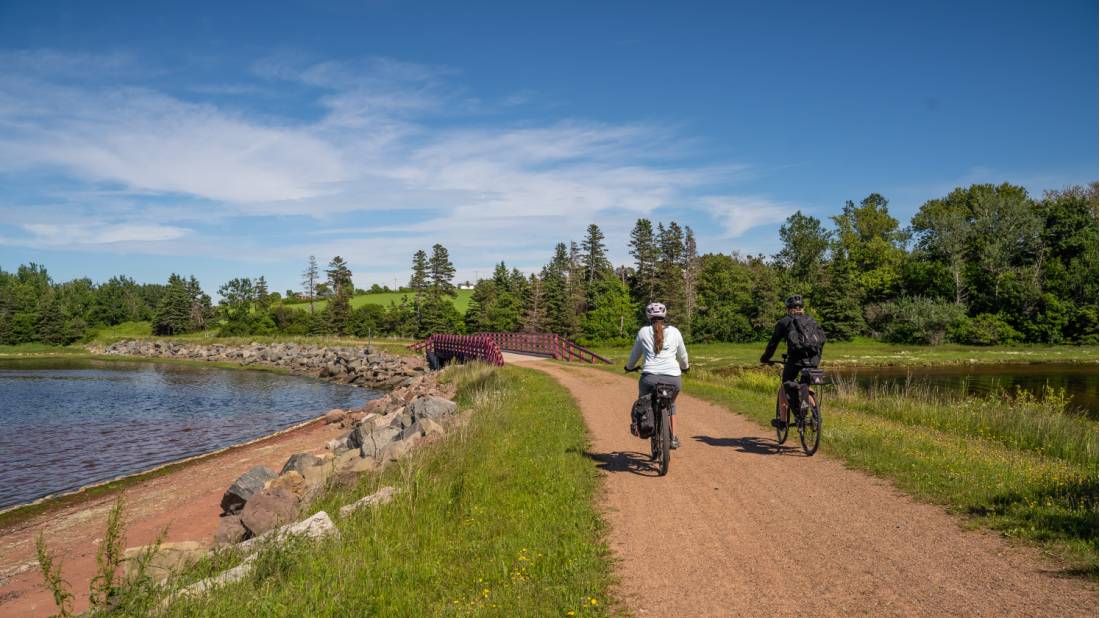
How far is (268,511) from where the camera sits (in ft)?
29.6

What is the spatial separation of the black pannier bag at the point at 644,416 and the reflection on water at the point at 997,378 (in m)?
18.6

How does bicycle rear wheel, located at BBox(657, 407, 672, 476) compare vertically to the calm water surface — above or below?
above

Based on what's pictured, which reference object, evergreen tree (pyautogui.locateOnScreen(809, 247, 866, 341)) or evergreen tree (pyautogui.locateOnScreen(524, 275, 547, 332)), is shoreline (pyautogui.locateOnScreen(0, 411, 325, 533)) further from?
evergreen tree (pyautogui.locateOnScreen(809, 247, 866, 341))

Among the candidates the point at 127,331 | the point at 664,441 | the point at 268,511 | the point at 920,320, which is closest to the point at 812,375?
the point at 664,441

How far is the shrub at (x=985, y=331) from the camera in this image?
2194 inches

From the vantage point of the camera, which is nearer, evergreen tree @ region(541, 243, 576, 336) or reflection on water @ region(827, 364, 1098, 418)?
reflection on water @ region(827, 364, 1098, 418)

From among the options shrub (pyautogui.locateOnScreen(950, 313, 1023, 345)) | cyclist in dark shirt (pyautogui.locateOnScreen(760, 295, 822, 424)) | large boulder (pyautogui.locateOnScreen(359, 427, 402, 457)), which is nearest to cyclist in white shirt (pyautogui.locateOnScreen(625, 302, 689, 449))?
cyclist in dark shirt (pyautogui.locateOnScreen(760, 295, 822, 424))

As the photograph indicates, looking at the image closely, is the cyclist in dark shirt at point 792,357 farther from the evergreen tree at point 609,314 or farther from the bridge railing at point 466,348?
the evergreen tree at point 609,314

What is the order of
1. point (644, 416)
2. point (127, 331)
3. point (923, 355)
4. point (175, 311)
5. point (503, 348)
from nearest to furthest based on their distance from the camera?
1. point (644, 416)
2. point (503, 348)
3. point (923, 355)
4. point (175, 311)
5. point (127, 331)

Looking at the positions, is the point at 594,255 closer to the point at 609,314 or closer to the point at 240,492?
the point at 609,314

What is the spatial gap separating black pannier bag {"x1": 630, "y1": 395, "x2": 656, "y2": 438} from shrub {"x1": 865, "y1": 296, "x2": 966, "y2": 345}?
58.0 meters

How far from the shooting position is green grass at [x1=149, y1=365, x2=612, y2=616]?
4.86m

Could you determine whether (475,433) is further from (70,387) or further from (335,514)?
(70,387)

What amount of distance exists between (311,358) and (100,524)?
158 ft
